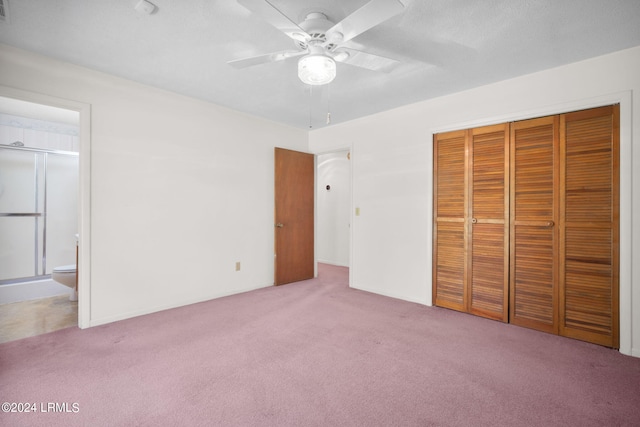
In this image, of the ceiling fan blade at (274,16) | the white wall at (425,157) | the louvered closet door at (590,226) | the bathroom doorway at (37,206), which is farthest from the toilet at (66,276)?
the louvered closet door at (590,226)

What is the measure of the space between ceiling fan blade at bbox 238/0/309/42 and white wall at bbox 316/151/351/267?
4.11 meters

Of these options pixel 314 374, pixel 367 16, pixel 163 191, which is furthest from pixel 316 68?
pixel 163 191

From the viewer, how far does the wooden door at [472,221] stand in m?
2.93

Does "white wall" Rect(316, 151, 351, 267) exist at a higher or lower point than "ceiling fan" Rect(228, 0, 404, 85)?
lower

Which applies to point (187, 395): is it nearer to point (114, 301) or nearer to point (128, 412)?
point (128, 412)

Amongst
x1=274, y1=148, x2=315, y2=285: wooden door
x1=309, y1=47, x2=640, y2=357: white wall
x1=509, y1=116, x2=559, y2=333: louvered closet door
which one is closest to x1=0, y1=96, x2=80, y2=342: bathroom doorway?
x1=274, y1=148, x2=315, y2=285: wooden door

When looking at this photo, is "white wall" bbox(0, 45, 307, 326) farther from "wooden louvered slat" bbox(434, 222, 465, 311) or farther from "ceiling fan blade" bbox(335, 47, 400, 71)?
"wooden louvered slat" bbox(434, 222, 465, 311)

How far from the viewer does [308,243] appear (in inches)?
183

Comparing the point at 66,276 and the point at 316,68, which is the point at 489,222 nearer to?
the point at 316,68

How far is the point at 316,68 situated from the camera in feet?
6.14

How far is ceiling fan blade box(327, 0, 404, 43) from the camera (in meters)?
1.40

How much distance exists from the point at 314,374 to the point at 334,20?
234 centimetres

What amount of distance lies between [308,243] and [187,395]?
9.93ft

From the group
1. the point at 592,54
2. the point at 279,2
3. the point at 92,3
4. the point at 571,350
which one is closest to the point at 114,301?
the point at 92,3
